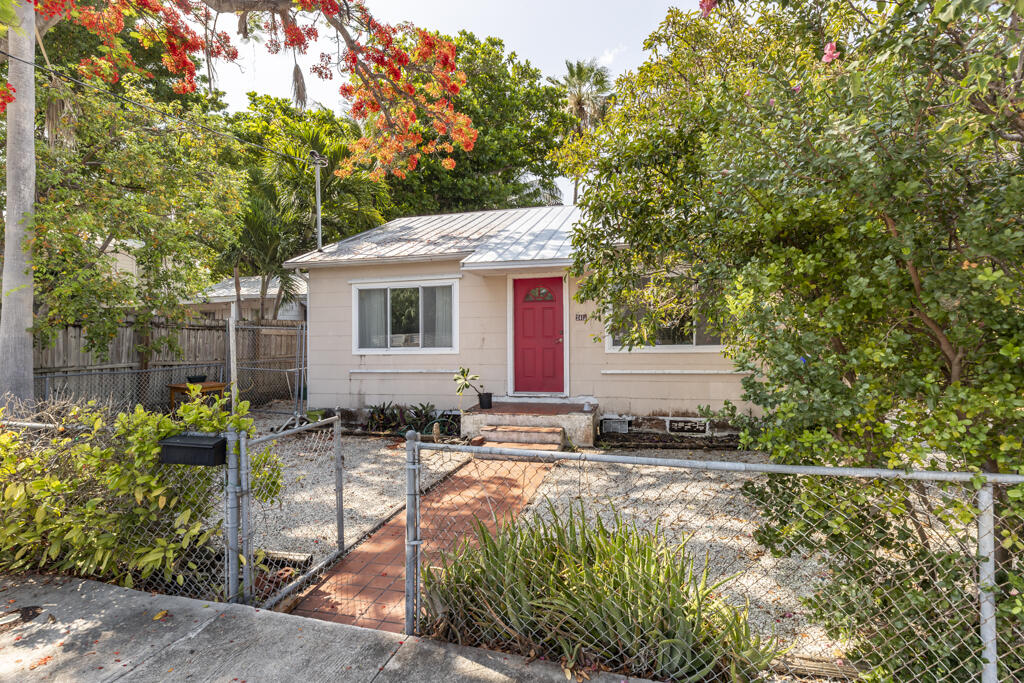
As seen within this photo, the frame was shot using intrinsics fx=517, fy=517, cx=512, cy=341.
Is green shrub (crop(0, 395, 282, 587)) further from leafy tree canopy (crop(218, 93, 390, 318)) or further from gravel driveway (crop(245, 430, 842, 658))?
leafy tree canopy (crop(218, 93, 390, 318))

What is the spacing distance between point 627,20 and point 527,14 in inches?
95.7

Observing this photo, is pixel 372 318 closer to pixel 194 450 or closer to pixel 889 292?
pixel 194 450

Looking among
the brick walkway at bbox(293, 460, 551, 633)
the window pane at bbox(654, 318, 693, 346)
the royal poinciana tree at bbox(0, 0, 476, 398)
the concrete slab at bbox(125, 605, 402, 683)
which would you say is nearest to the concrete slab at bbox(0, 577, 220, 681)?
the concrete slab at bbox(125, 605, 402, 683)

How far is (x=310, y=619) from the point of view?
9.85 ft

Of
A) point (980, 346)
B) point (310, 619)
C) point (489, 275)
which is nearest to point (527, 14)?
point (489, 275)

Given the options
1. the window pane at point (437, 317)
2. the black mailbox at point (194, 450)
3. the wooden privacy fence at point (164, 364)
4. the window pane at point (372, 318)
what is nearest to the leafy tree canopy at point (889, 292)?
the black mailbox at point (194, 450)

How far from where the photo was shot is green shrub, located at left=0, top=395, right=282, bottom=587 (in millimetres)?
3238

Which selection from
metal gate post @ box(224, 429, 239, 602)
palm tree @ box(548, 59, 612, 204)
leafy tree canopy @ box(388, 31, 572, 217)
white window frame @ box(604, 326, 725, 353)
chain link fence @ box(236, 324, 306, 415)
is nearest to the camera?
metal gate post @ box(224, 429, 239, 602)

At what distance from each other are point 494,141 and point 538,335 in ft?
45.9

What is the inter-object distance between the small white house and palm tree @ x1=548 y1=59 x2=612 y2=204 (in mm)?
12596

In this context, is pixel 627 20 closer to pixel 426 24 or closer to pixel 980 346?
pixel 426 24

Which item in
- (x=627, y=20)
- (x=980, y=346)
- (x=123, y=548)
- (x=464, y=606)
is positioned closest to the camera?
(x=980, y=346)

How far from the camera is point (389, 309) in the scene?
997cm

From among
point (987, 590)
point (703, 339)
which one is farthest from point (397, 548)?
point (703, 339)
